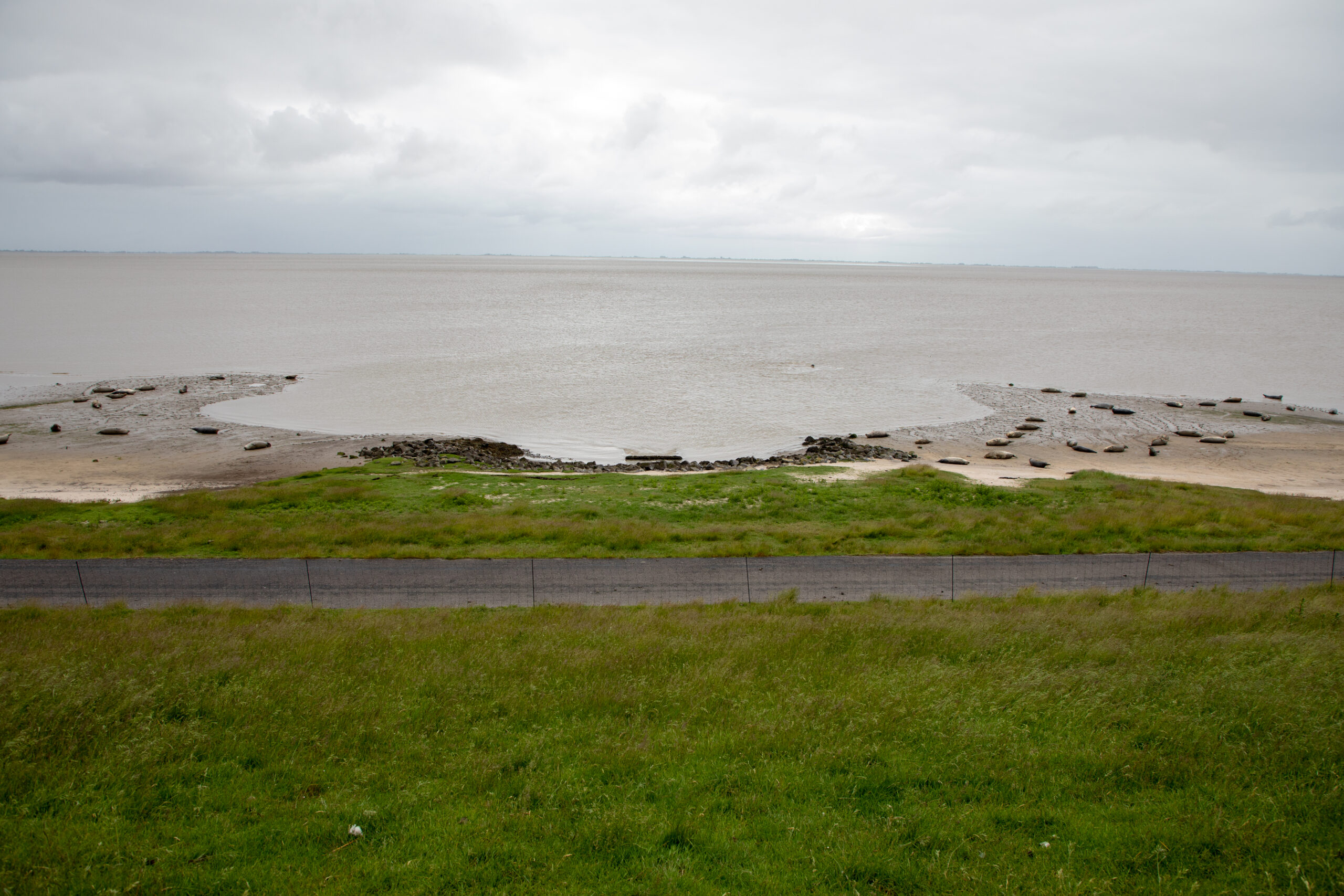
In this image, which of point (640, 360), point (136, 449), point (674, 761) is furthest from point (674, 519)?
point (640, 360)

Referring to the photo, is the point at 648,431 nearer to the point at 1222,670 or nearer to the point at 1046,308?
the point at 1222,670

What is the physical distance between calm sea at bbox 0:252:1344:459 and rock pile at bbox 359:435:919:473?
2.41 m

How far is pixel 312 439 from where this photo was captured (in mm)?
40031

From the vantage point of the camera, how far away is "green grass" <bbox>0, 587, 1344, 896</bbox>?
570 centimetres

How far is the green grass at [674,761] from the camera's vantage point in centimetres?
570

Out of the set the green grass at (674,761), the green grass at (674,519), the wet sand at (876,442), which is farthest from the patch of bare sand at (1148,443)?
the green grass at (674,761)

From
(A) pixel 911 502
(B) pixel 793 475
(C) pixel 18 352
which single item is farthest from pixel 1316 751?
(C) pixel 18 352

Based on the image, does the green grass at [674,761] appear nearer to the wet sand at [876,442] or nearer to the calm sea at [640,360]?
the wet sand at [876,442]

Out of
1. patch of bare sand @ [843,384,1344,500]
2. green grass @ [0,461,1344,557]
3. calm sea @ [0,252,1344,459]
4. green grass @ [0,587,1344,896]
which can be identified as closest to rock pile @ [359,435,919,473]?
patch of bare sand @ [843,384,1344,500]

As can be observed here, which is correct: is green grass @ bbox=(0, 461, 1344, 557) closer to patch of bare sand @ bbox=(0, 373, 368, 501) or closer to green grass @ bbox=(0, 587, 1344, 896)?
patch of bare sand @ bbox=(0, 373, 368, 501)

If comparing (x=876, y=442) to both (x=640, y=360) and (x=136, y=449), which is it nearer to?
(x=640, y=360)

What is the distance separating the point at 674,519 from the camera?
71.8ft

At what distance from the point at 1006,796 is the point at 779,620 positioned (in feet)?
18.3

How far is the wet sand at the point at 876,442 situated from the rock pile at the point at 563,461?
1703mm
